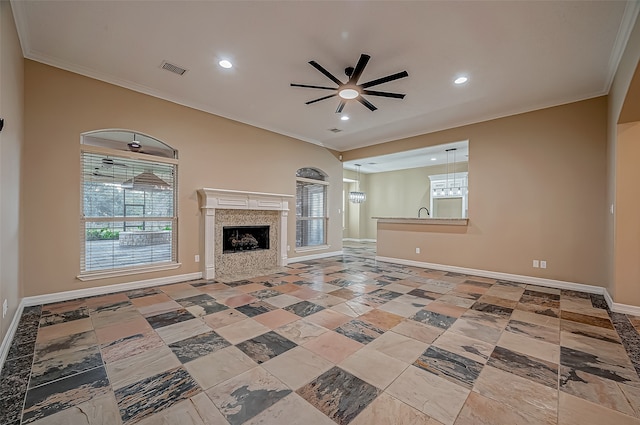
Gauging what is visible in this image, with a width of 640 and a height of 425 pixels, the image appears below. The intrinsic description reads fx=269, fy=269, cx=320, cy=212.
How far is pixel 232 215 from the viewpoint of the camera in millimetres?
5418

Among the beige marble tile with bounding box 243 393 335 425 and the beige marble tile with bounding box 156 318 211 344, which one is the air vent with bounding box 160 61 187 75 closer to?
the beige marble tile with bounding box 156 318 211 344

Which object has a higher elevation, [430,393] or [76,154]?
[76,154]

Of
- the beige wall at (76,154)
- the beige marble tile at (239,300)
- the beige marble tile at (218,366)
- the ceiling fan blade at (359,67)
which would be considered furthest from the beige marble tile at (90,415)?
the ceiling fan blade at (359,67)

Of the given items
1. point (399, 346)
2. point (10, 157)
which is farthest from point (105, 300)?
point (399, 346)

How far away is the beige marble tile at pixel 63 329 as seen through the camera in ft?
8.59

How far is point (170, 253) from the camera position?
472cm

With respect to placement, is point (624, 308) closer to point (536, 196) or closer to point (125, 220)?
point (536, 196)

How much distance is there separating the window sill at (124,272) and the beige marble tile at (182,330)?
6.30ft

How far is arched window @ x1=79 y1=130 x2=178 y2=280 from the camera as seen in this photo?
393 centimetres

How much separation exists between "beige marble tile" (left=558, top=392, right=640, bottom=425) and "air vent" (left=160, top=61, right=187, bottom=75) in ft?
16.6

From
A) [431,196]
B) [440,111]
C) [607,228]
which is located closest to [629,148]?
[607,228]

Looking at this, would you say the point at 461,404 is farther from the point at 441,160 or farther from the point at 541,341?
Answer: the point at 441,160

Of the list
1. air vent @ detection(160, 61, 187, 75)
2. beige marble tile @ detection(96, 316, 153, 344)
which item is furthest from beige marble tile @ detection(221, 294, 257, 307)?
air vent @ detection(160, 61, 187, 75)

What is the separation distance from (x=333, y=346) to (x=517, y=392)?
54.1 inches
